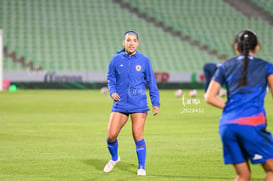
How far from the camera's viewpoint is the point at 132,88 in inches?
340

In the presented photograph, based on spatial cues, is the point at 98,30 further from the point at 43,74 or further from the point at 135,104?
the point at 135,104

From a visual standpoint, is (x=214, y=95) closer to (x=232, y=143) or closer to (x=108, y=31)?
(x=232, y=143)

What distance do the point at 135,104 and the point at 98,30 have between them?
1430 inches

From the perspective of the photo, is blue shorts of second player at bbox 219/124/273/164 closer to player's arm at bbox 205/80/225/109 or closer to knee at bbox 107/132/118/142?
player's arm at bbox 205/80/225/109

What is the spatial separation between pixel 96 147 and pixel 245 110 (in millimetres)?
6998

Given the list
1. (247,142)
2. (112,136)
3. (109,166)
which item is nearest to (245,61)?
(247,142)

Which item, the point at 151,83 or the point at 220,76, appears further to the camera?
the point at 151,83

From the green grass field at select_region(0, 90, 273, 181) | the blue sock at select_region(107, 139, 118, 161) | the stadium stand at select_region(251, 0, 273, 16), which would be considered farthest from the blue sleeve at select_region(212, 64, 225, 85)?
the stadium stand at select_region(251, 0, 273, 16)

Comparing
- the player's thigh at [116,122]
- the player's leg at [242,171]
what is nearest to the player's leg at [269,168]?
the player's leg at [242,171]

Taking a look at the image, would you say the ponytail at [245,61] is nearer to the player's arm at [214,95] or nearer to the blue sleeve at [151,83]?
the player's arm at [214,95]

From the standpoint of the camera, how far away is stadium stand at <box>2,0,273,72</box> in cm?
4138

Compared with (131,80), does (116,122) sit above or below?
below

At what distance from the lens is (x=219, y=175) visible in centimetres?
A: 869

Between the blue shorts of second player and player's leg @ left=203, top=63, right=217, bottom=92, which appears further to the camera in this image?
player's leg @ left=203, top=63, right=217, bottom=92
